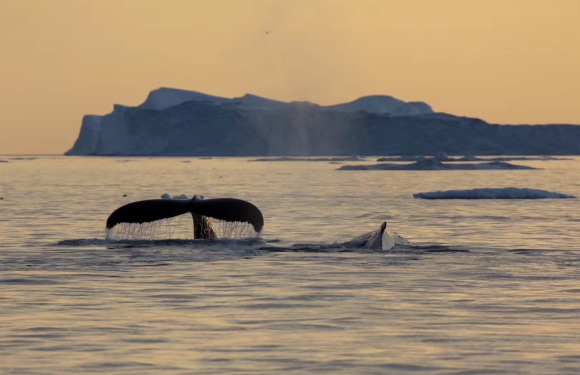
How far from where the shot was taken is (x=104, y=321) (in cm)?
1220

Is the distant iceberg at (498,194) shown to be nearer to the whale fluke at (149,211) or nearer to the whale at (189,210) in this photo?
the whale at (189,210)

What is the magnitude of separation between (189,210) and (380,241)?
332cm

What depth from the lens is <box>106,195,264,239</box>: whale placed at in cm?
1980

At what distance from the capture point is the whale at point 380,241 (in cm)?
2067

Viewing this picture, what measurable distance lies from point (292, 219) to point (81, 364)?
23.2 metres

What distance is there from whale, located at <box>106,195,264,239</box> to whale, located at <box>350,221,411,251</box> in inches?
77.8

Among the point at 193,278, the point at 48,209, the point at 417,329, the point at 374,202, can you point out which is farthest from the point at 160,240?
the point at 374,202

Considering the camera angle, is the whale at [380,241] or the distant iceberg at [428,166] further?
the distant iceberg at [428,166]

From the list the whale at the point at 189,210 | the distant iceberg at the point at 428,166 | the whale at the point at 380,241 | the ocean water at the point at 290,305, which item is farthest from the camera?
the distant iceberg at the point at 428,166

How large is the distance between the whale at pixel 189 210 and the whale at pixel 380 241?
198 centimetres

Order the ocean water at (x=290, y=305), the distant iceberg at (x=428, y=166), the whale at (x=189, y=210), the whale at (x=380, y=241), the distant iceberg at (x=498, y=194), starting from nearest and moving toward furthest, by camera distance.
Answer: the ocean water at (x=290, y=305)
the whale at (x=189, y=210)
the whale at (x=380, y=241)
the distant iceberg at (x=498, y=194)
the distant iceberg at (x=428, y=166)

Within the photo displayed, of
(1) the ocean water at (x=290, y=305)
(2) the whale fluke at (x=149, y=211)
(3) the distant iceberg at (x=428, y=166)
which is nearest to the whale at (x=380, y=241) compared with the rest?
(1) the ocean water at (x=290, y=305)

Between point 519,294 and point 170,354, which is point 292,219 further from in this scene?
point 170,354

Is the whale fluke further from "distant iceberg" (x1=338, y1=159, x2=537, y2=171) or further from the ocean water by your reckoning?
"distant iceberg" (x1=338, y1=159, x2=537, y2=171)
